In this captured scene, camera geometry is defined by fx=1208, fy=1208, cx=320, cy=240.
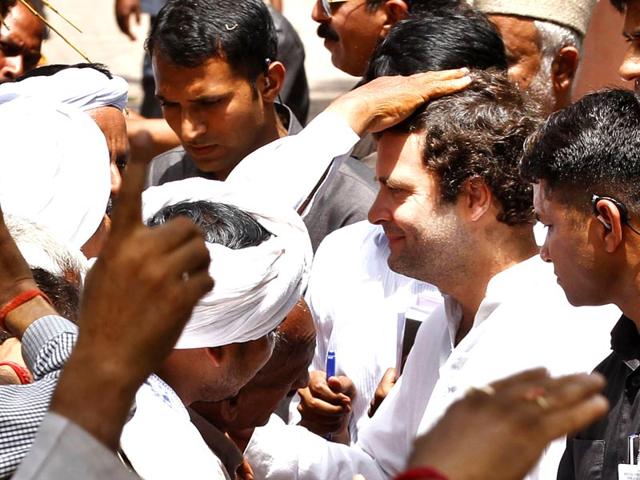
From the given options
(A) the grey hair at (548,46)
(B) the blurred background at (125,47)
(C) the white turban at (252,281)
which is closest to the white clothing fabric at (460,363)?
(C) the white turban at (252,281)

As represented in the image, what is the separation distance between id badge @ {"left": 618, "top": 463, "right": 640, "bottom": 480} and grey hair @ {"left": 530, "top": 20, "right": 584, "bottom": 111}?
2106mm

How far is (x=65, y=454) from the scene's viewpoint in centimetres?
122

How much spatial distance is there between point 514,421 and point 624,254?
170 centimetres

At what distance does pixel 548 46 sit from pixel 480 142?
1.33 meters

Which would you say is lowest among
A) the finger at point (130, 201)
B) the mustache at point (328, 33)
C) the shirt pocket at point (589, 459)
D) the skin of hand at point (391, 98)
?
the mustache at point (328, 33)

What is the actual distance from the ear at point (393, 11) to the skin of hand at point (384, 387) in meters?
1.72

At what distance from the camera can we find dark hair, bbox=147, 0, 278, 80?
182 inches

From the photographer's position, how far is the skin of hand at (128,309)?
4.17 feet

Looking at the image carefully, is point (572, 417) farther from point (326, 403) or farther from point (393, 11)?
point (393, 11)

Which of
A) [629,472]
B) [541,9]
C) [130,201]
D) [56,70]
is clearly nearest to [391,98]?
[629,472]

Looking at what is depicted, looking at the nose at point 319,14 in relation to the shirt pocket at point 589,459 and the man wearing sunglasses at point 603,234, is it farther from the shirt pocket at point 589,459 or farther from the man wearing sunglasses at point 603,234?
the shirt pocket at point 589,459

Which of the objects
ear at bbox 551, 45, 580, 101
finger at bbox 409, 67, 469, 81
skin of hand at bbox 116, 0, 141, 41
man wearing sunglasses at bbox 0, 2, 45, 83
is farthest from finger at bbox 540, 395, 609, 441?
skin of hand at bbox 116, 0, 141, 41

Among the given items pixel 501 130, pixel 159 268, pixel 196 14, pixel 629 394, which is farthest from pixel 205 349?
pixel 196 14

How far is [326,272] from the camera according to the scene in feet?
13.4
